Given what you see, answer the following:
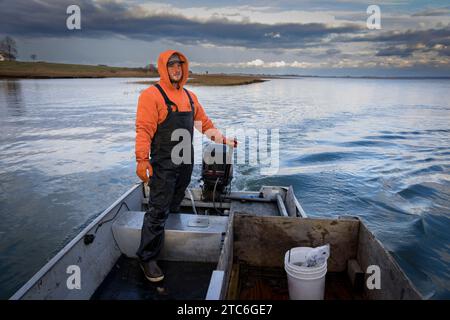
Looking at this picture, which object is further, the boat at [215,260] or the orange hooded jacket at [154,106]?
the orange hooded jacket at [154,106]

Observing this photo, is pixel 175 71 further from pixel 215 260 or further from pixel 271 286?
pixel 271 286

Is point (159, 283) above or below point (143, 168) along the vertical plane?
below

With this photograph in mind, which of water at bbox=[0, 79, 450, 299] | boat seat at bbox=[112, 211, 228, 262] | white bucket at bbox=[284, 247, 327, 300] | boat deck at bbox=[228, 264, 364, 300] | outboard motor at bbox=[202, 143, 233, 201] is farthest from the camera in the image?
water at bbox=[0, 79, 450, 299]

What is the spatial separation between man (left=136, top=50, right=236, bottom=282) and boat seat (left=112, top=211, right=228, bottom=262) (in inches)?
10.3

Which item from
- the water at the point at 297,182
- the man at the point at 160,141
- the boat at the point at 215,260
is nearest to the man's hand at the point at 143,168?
the man at the point at 160,141

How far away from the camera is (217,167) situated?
443 centimetres

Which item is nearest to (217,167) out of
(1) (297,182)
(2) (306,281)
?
(2) (306,281)

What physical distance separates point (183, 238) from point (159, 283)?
51 centimetres

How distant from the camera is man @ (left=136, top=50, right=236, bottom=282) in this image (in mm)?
2891

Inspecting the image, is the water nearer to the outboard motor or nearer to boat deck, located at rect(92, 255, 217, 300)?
boat deck, located at rect(92, 255, 217, 300)

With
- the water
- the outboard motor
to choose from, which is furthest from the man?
the water

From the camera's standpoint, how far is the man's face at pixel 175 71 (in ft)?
10.1

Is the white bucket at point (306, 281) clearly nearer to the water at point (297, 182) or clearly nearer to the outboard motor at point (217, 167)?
the outboard motor at point (217, 167)
